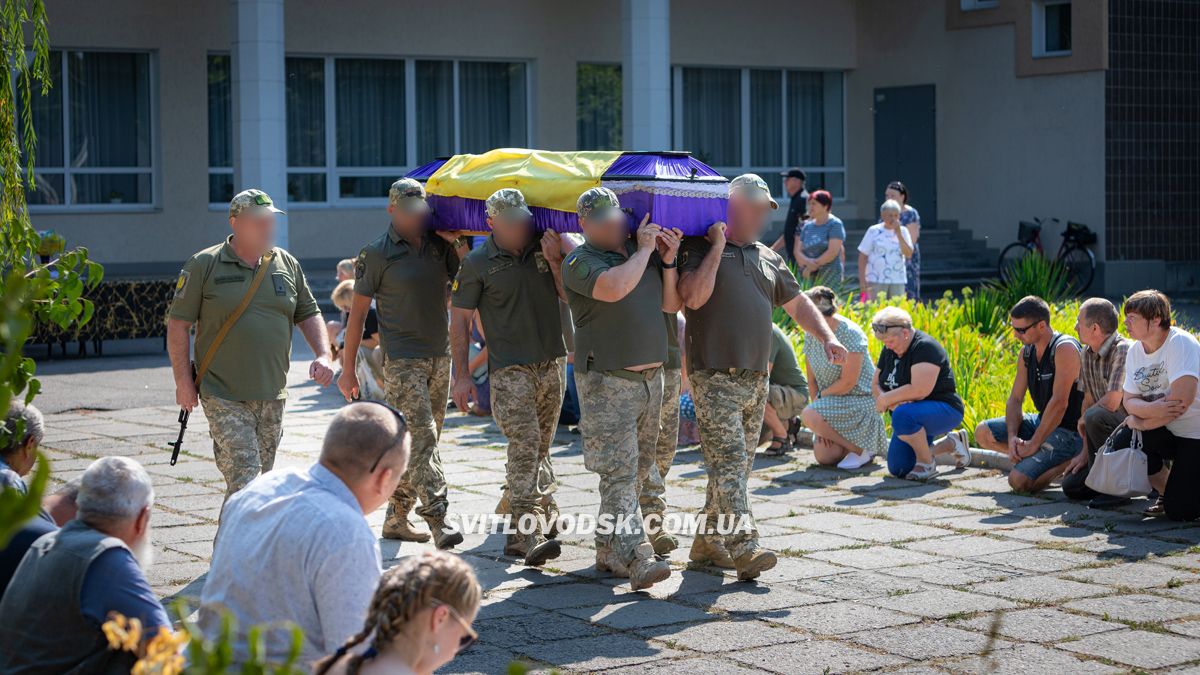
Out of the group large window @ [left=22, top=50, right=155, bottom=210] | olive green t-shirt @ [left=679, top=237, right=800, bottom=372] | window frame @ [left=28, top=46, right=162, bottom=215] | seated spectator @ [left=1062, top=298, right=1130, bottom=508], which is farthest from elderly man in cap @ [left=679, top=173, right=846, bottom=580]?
large window @ [left=22, top=50, right=155, bottom=210]

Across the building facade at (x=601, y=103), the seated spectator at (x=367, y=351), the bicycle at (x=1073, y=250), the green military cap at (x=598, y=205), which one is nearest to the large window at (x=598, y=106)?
the building facade at (x=601, y=103)

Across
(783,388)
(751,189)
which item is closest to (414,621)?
(751,189)

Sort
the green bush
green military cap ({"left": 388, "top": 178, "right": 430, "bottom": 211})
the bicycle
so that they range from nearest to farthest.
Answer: green military cap ({"left": 388, "top": 178, "right": 430, "bottom": 211}) → the green bush → the bicycle

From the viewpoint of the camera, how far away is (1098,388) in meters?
8.73

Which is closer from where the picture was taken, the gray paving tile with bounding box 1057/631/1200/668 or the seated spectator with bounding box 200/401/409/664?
the seated spectator with bounding box 200/401/409/664

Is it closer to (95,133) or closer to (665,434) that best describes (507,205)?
(665,434)

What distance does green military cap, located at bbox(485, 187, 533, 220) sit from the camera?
730 centimetres

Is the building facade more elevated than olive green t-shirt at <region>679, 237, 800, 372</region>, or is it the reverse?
the building facade

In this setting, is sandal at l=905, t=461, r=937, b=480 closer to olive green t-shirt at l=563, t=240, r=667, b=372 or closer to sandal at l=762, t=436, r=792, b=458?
sandal at l=762, t=436, r=792, b=458

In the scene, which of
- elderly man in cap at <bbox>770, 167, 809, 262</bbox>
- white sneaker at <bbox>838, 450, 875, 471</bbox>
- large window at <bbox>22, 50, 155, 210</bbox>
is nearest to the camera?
white sneaker at <bbox>838, 450, 875, 471</bbox>

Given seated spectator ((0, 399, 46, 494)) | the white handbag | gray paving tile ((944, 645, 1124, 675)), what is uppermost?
seated spectator ((0, 399, 46, 494))

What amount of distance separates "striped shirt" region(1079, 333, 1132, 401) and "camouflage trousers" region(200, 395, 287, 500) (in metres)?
4.86

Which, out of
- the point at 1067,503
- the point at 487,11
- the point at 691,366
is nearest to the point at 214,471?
the point at 691,366

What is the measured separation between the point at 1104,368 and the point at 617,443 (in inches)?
138
